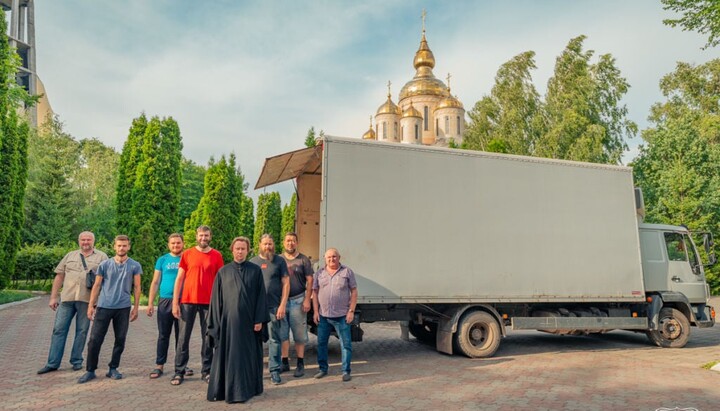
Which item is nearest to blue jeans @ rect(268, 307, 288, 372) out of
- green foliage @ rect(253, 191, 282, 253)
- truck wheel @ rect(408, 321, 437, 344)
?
truck wheel @ rect(408, 321, 437, 344)

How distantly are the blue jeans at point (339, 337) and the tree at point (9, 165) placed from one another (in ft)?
51.4

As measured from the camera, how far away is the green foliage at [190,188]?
164ft

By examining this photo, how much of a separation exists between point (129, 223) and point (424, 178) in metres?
17.4

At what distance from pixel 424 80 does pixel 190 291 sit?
54616mm

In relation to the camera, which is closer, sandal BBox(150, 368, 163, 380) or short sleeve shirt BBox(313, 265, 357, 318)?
sandal BBox(150, 368, 163, 380)

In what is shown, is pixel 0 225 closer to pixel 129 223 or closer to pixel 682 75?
pixel 129 223

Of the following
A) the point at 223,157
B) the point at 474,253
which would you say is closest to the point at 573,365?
the point at 474,253

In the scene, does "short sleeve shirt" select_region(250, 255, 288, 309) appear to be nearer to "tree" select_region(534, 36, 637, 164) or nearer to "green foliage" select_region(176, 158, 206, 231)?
"tree" select_region(534, 36, 637, 164)

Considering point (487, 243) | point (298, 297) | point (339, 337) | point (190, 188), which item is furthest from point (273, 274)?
point (190, 188)

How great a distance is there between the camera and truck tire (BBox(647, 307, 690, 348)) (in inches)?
367

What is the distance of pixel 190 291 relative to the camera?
20.0ft

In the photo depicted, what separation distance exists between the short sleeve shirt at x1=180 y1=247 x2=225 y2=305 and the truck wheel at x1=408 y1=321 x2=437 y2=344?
4247mm

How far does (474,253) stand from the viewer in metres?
7.83

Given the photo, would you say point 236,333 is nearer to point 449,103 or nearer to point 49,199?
point 49,199
